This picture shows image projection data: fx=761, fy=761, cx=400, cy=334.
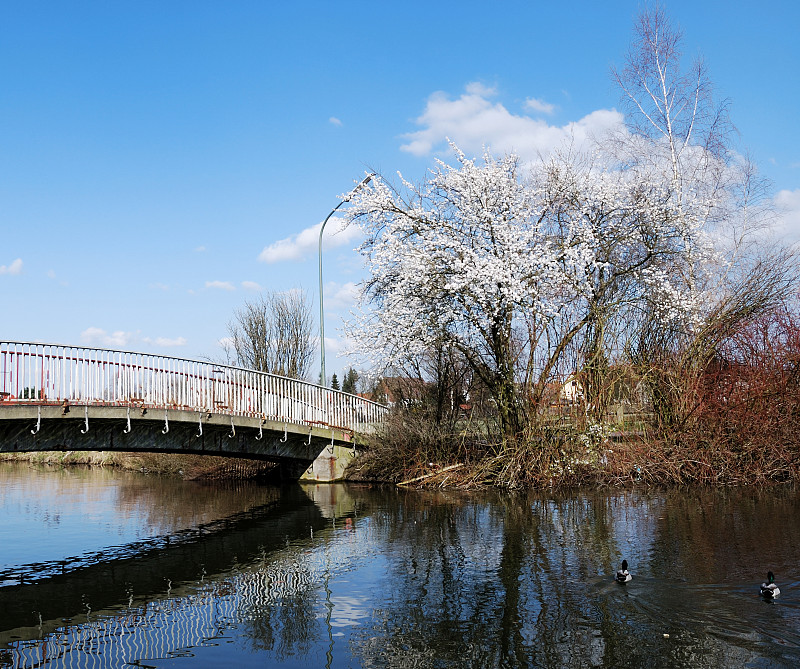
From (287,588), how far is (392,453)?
1314 cm

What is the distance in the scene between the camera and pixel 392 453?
23.7m

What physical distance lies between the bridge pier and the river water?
1.91 metres

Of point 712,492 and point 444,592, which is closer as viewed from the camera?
A: point 444,592

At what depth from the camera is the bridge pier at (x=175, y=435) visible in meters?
16.4

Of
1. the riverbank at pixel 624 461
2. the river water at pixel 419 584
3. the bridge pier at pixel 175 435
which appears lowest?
the river water at pixel 419 584

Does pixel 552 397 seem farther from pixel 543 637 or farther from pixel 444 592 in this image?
pixel 543 637

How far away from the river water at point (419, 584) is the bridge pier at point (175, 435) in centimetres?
191

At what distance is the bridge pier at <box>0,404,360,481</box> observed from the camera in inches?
647

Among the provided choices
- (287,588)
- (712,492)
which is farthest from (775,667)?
(712,492)

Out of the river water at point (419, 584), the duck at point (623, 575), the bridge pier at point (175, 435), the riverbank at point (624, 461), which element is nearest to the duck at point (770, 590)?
the river water at point (419, 584)

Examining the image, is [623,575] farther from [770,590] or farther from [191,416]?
[191,416]

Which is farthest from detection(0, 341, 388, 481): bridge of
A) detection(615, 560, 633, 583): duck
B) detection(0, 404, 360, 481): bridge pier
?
detection(615, 560, 633, 583): duck

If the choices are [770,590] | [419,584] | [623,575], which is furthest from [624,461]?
[770,590]

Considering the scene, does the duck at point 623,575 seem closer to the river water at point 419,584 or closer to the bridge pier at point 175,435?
the river water at point 419,584
